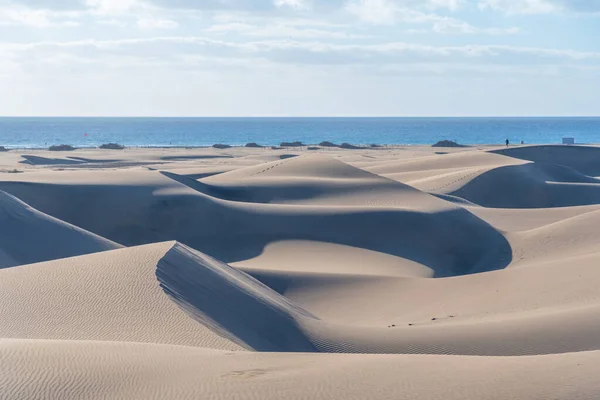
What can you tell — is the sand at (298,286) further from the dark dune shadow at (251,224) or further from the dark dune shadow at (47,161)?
the dark dune shadow at (47,161)

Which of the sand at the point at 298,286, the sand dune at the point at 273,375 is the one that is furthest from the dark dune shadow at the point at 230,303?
the sand dune at the point at 273,375

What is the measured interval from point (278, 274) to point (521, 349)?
283 inches

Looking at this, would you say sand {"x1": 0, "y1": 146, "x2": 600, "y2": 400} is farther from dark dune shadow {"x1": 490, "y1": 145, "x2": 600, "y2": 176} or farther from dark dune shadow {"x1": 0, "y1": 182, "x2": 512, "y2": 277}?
dark dune shadow {"x1": 490, "y1": 145, "x2": 600, "y2": 176}

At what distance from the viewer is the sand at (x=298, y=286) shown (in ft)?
24.2

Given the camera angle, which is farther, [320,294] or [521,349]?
[320,294]

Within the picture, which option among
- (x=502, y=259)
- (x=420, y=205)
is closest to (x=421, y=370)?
(x=502, y=259)

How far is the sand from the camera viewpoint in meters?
7.37

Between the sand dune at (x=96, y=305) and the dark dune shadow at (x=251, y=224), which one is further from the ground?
the sand dune at (x=96, y=305)

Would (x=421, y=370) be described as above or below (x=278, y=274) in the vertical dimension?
above

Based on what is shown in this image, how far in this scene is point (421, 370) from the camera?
24.7 ft

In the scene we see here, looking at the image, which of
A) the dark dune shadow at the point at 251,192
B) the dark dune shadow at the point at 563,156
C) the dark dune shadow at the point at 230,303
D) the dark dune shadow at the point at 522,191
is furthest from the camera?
the dark dune shadow at the point at 563,156

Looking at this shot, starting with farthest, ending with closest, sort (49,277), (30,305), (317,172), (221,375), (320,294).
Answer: (317,172) < (320,294) < (49,277) < (30,305) < (221,375)

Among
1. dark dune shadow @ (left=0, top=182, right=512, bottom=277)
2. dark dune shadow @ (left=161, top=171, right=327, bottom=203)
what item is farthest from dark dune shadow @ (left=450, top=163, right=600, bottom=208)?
dark dune shadow @ (left=0, top=182, right=512, bottom=277)

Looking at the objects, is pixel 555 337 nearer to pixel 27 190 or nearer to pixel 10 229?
pixel 10 229
